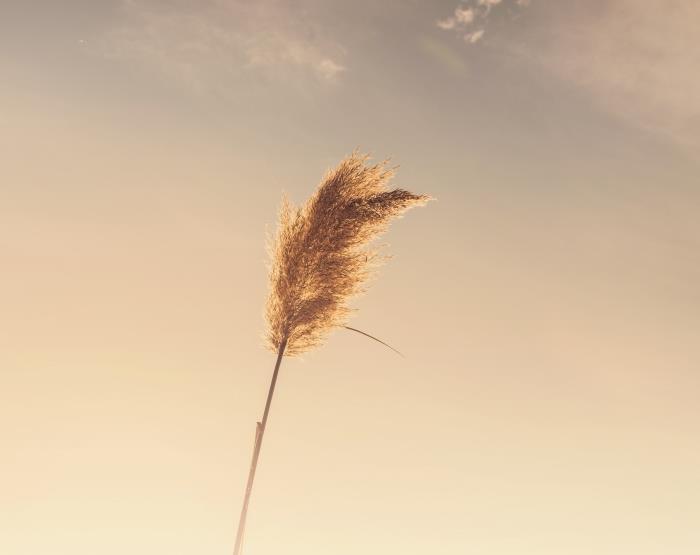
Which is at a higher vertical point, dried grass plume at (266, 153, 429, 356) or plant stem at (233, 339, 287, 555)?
dried grass plume at (266, 153, 429, 356)

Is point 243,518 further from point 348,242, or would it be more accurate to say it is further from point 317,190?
point 317,190

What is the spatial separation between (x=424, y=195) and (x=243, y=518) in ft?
7.99

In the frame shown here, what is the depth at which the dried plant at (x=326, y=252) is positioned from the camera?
143 inches

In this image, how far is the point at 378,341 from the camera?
11.5 feet

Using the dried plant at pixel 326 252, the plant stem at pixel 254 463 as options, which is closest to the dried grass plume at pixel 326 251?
the dried plant at pixel 326 252

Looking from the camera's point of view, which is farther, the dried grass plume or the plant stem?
the dried grass plume

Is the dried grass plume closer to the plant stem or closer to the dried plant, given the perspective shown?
the dried plant

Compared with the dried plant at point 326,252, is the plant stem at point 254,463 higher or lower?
lower

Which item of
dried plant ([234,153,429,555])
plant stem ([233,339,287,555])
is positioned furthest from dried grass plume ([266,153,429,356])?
plant stem ([233,339,287,555])

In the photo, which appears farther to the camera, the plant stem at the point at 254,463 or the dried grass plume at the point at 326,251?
the dried grass plume at the point at 326,251

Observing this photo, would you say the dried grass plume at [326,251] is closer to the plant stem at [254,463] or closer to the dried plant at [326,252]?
the dried plant at [326,252]

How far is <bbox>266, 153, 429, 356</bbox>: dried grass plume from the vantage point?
3633mm

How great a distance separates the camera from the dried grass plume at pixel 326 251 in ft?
11.9

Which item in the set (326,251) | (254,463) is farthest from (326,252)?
(254,463)
